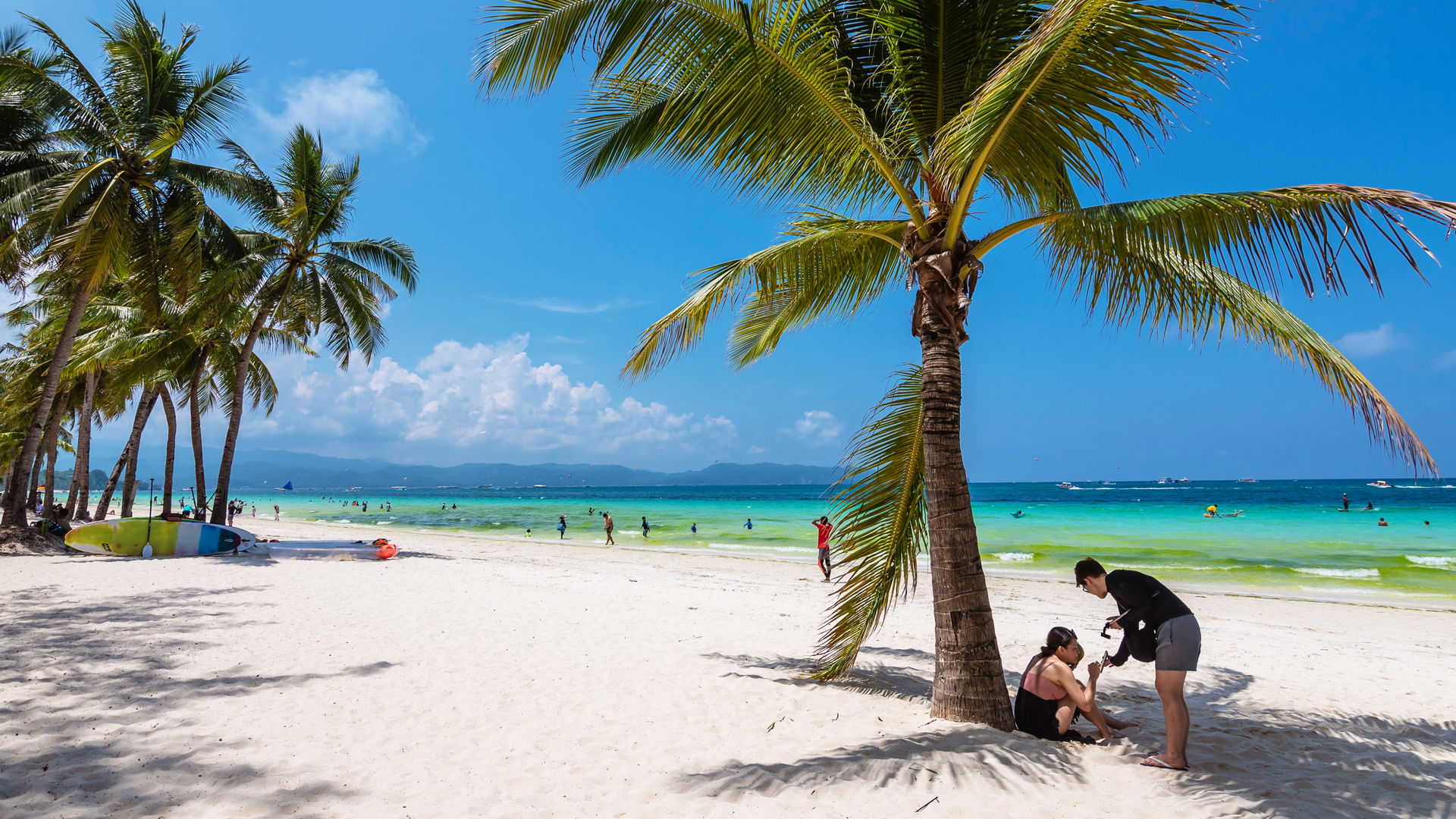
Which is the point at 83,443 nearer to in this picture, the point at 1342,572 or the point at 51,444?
the point at 51,444

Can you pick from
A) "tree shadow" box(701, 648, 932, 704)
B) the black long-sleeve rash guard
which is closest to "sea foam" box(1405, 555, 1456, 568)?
"tree shadow" box(701, 648, 932, 704)

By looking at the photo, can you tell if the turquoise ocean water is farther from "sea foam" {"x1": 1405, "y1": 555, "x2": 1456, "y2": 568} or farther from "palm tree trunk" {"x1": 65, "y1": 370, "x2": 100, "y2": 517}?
"palm tree trunk" {"x1": 65, "y1": 370, "x2": 100, "y2": 517}

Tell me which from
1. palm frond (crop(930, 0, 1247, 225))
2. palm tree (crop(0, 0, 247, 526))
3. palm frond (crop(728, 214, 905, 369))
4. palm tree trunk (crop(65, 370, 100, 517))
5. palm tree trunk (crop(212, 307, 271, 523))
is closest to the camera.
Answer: palm frond (crop(930, 0, 1247, 225))

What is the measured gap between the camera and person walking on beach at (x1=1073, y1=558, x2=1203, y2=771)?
3.74 metres

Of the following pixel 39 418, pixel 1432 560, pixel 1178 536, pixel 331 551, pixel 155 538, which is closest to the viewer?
pixel 39 418

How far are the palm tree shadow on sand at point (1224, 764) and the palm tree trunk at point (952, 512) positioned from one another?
236 mm

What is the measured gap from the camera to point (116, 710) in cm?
437

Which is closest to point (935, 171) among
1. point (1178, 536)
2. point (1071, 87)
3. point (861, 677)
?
point (1071, 87)

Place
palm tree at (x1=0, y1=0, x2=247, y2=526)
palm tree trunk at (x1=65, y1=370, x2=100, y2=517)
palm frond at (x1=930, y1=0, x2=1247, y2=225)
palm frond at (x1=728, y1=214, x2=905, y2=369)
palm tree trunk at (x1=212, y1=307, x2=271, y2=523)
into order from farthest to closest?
palm tree trunk at (x1=65, y1=370, x2=100, y2=517) → palm tree trunk at (x1=212, y1=307, x2=271, y2=523) → palm tree at (x1=0, y1=0, x2=247, y2=526) → palm frond at (x1=728, y1=214, x2=905, y2=369) → palm frond at (x1=930, y1=0, x2=1247, y2=225)

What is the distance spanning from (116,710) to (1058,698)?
6353mm

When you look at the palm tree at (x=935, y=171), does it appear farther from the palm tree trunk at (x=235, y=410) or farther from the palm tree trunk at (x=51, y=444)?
the palm tree trunk at (x=51, y=444)

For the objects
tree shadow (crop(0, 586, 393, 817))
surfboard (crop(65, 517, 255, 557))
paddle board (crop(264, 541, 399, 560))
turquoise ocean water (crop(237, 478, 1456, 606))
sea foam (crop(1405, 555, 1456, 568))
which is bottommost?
turquoise ocean water (crop(237, 478, 1456, 606))

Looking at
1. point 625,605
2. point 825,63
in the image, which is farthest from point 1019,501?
point 825,63

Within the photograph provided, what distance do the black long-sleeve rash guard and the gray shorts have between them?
6 cm
